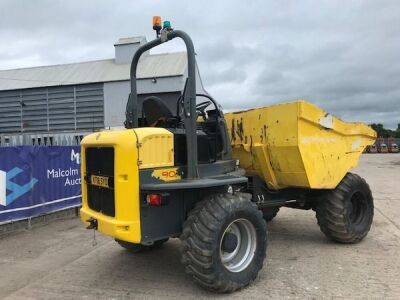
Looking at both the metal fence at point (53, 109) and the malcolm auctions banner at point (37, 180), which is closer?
the malcolm auctions banner at point (37, 180)

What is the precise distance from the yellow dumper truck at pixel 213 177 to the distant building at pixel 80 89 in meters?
18.9

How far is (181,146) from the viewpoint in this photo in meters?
5.20

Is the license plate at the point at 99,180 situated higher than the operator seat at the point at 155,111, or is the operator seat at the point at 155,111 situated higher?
the operator seat at the point at 155,111

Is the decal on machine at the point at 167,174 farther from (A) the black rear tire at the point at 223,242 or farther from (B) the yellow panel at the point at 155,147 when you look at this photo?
(A) the black rear tire at the point at 223,242

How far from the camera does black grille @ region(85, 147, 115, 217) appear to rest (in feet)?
16.6

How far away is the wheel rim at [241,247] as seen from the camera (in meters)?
5.24

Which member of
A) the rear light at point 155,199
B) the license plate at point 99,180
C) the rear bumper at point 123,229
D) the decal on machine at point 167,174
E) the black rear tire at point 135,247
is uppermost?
the decal on machine at point 167,174

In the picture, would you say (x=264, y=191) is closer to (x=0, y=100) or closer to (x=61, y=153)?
(x=61, y=153)

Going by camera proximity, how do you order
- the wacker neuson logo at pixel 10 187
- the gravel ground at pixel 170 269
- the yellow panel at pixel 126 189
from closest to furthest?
the yellow panel at pixel 126 189 < the gravel ground at pixel 170 269 < the wacker neuson logo at pixel 10 187

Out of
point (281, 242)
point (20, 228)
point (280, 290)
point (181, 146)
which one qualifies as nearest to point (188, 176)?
point (181, 146)

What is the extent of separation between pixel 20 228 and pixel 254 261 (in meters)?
5.24

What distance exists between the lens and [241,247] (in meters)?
5.41

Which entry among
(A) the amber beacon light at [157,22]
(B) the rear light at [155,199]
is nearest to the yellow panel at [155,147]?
(B) the rear light at [155,199]

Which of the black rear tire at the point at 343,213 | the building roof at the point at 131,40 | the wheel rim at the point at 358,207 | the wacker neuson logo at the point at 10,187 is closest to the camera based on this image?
the black rear tire at the point at 343,213
